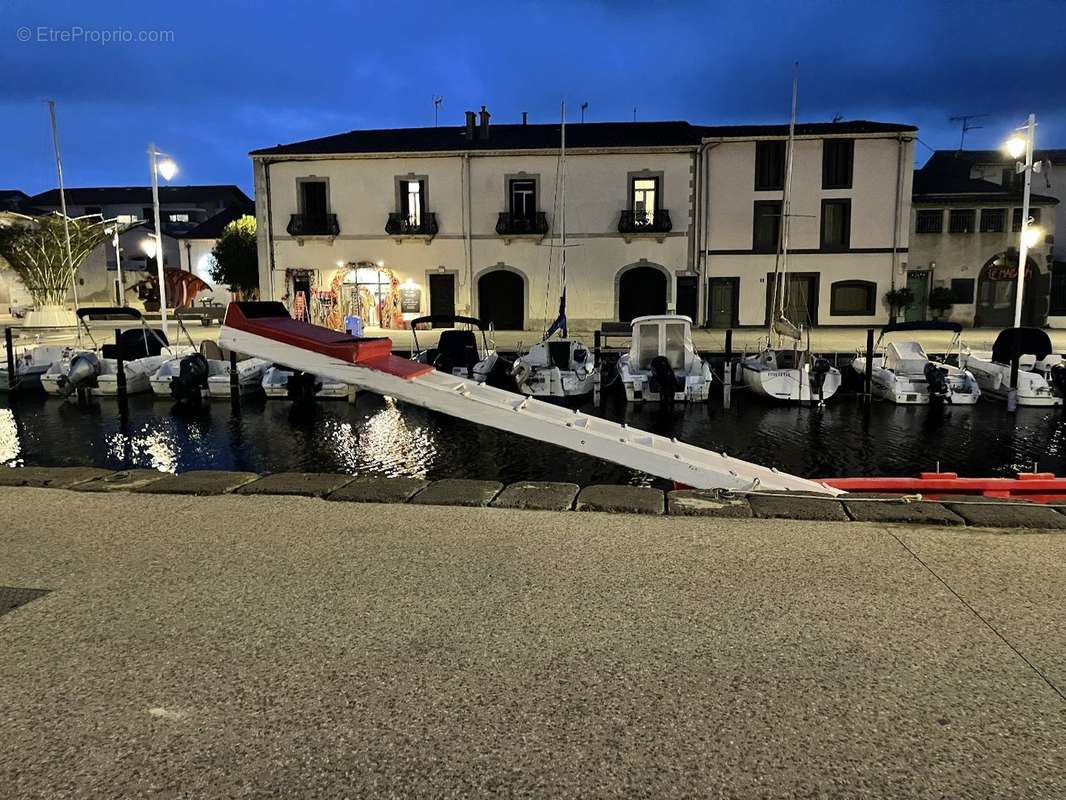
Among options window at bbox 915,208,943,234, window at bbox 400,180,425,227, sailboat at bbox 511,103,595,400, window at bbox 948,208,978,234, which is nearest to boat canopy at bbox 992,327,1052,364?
sailboat at bbox 511,103,595,400

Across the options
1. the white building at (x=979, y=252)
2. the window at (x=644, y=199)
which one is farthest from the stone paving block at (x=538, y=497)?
the white building at (x=979, y=252)

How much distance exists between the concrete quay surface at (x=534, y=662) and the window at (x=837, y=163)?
3564 cm

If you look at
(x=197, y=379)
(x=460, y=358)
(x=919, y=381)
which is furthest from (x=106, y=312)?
(x=919, y=381)

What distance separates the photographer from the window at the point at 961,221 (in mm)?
40250

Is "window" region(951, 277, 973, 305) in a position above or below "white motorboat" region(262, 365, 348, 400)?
above

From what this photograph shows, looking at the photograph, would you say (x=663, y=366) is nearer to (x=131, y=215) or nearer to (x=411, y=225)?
(x=411, y=225)

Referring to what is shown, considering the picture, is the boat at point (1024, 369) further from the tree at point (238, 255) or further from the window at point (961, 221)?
the tree at point (238, 255)

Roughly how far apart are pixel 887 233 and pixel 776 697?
3920 cm

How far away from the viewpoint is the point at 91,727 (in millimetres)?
3559

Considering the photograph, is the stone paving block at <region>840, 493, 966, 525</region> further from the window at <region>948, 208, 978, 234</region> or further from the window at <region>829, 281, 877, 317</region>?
the window at <region>948, 208, 978, 234</region>

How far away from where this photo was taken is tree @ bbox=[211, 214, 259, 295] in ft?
170

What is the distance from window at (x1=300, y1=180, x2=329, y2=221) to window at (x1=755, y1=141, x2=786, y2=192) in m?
21.0

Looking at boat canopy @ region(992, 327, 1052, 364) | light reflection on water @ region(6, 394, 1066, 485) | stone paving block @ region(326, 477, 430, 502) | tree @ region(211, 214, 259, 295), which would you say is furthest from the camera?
tree @ region(211, 214, 259, 295)

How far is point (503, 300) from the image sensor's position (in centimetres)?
4053
